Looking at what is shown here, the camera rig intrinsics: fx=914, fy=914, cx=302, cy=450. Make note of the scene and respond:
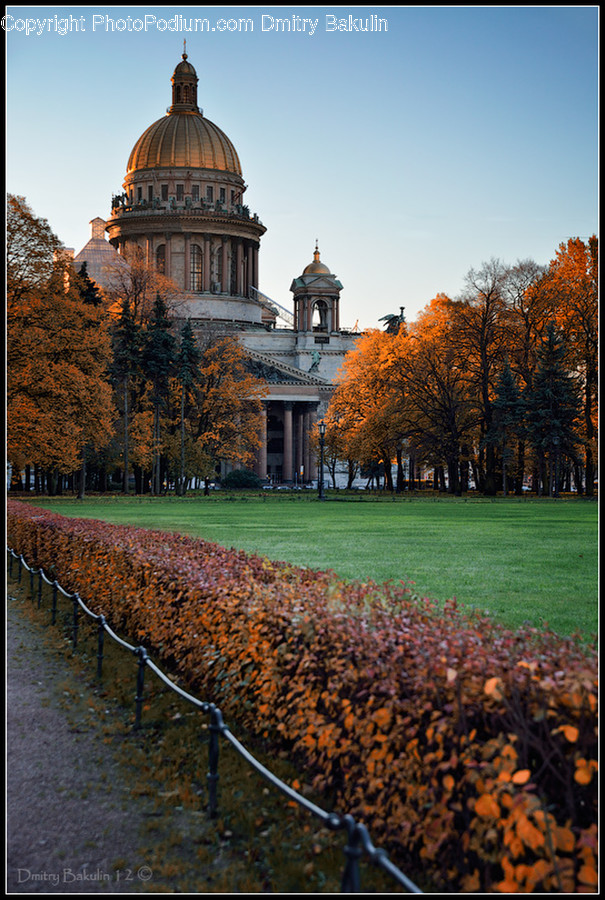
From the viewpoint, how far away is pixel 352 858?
4.13 metres

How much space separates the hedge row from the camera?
4.36 metres

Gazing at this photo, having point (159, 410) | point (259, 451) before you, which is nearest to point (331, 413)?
point (159, 410)

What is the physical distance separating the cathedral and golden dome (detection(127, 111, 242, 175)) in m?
0.12

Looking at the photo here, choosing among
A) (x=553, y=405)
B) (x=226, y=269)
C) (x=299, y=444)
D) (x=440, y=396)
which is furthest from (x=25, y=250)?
(x=226, y=269)

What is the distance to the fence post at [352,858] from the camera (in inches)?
161

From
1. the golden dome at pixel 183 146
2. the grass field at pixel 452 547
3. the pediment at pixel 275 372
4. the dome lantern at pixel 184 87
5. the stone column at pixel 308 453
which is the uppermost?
the dome lantern at pixel 184 87

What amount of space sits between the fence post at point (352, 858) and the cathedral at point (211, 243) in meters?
94.9

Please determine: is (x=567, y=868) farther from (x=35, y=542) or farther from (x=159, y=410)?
(x=159, y=410)

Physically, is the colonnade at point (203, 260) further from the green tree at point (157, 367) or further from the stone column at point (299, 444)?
the green tree at point (157, 367)

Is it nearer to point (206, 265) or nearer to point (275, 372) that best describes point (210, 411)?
point (275, 372)

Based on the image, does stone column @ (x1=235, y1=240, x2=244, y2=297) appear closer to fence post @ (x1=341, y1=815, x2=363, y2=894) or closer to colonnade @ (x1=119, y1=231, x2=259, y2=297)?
colonnade @ (x1=119, y1=231, x2=259, y2=297)

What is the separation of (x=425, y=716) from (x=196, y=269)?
105 metres

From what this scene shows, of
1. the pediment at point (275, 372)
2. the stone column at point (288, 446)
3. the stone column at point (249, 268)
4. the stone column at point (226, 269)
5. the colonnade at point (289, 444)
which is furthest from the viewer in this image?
the stone column at point (249, 268)

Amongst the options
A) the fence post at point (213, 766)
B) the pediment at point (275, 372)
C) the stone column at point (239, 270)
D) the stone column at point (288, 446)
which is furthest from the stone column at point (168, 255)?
the fence post at point (213, 766)
